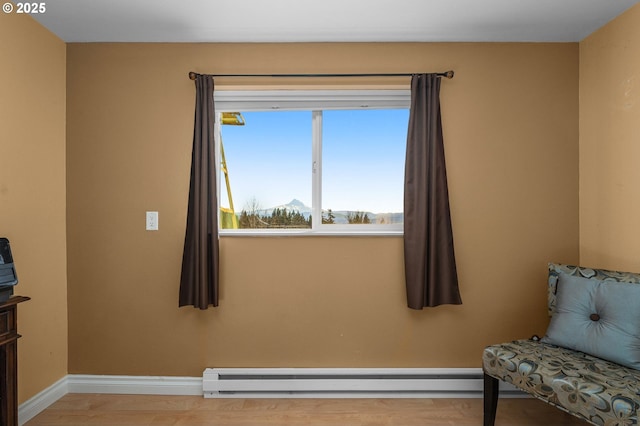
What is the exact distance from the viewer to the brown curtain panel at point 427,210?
7.65 ft

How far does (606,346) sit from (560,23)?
1.92 meters

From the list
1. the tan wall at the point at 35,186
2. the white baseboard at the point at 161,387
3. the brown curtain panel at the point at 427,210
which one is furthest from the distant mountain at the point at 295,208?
the tan wall at the point at 35,186

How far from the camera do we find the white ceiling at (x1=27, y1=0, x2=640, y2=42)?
79.5 inches

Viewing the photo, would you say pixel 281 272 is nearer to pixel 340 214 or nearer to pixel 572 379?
pixel 340 214

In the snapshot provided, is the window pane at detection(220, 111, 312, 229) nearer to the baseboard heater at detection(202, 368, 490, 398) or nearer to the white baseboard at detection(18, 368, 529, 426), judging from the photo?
the baseboard heater at detection(202, 368, 490, 398)

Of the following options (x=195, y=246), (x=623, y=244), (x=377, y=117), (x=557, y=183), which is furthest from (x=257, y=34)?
(x=623, y=244)

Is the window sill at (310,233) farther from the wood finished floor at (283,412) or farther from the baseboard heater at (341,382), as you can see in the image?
the wood finished floor at (283,412)

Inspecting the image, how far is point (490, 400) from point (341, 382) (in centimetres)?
91

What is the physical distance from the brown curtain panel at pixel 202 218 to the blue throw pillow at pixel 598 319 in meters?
2.11

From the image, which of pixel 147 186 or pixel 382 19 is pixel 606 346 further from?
pixel 147 186

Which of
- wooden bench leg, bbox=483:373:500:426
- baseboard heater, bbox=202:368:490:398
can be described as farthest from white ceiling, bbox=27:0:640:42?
baseboard heater, bbox=202:368:490:398

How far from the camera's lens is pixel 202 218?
2.32 m

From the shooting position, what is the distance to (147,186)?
8.02ft

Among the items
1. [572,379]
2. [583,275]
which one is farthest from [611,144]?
[572,379]
